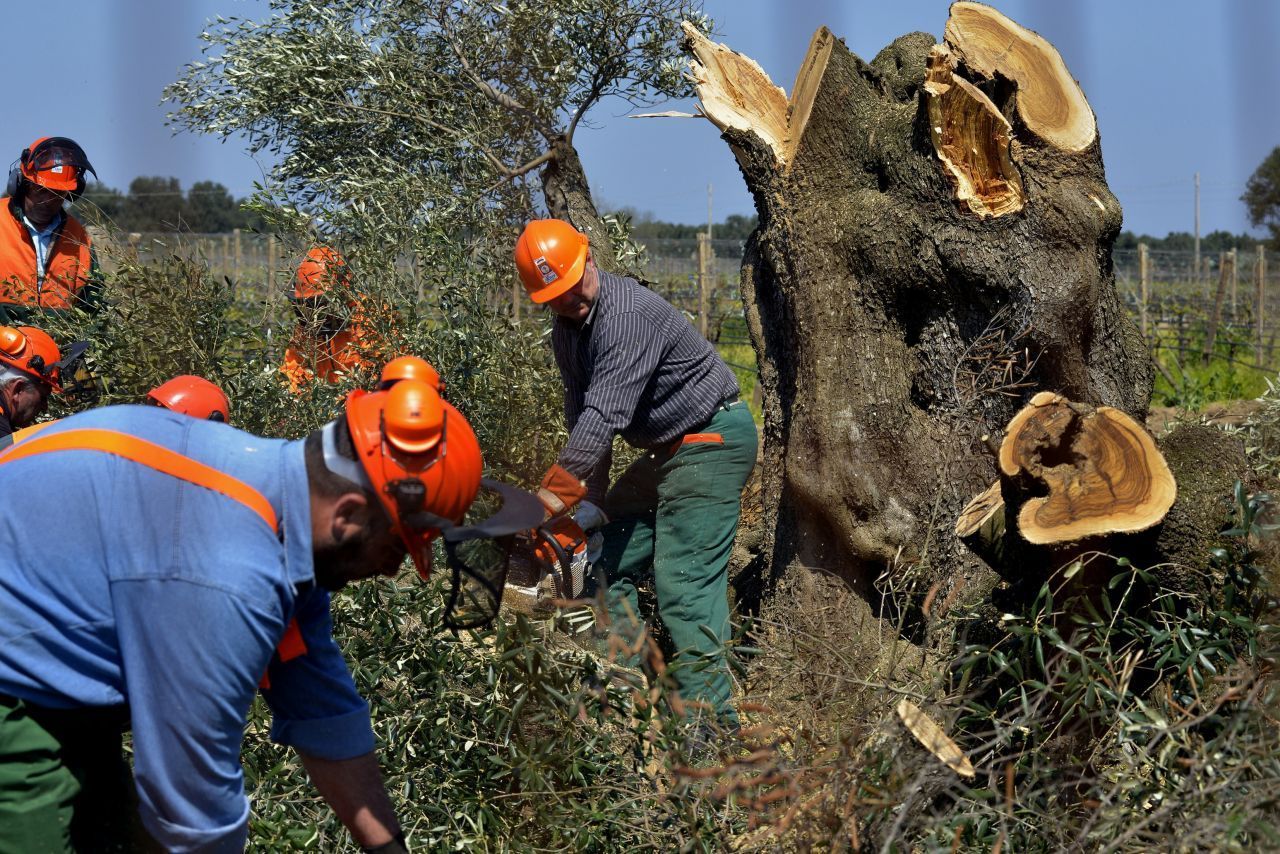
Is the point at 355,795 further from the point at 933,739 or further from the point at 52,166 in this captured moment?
the point at 52,166

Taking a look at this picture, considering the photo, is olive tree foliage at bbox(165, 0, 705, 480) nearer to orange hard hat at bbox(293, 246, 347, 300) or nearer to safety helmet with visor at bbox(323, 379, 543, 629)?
orange hard hat at bbox(293, 246, 347, 300)

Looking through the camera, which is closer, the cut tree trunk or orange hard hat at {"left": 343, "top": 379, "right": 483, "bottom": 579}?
orange hard hat at {"left": 343, "top": 379, "right": 483, "bottom": 579}

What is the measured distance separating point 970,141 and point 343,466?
286cm

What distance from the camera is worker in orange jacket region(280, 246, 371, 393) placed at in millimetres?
5535

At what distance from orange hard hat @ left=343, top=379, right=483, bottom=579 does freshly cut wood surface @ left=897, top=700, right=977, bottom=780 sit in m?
1.27

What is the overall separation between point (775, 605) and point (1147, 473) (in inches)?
70.4

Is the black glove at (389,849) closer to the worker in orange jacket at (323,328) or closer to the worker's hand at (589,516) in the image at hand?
the worker's hand at (589,516)

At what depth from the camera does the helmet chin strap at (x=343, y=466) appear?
2049mm

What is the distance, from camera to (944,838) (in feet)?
8.72

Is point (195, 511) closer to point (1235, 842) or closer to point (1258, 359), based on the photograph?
point (1235, 842)

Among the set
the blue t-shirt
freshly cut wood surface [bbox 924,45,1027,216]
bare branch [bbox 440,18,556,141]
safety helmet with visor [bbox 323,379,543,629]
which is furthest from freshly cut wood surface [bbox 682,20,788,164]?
the blue t-shirt

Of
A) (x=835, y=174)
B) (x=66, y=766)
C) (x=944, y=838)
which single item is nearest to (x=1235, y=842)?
(x=944, y=838)

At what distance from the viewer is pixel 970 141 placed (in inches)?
163

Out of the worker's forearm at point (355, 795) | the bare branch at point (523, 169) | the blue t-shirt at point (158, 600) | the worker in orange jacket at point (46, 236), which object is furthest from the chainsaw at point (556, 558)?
the bare branch at point (523, 169)
